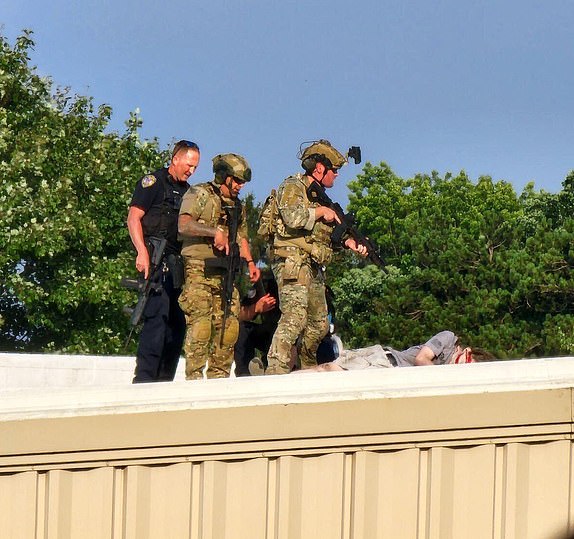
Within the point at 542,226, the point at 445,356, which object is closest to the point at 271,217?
the point at 445,356

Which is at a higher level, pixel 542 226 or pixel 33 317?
pixel 542 226

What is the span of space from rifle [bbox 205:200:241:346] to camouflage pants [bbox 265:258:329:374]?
1.15 ft

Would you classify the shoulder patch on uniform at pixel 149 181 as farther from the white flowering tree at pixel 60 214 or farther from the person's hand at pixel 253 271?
the white flowering tree at pixel 60 214

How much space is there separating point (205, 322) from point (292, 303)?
655 millimetres

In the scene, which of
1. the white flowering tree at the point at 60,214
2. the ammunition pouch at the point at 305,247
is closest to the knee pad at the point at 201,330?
the ammunition pouch at the point at 305,247

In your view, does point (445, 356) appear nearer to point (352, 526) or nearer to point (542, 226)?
point (352, 526)

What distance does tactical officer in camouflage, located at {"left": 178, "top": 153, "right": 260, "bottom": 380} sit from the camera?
1039 cm

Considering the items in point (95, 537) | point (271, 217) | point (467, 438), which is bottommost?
point (95, 537)

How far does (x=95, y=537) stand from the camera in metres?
6.76

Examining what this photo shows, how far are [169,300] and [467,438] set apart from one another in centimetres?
477

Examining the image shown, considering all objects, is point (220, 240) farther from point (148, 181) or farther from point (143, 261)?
point (148, 181)

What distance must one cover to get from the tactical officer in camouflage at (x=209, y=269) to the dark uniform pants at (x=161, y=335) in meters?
0.40

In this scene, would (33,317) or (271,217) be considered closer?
(271,217)

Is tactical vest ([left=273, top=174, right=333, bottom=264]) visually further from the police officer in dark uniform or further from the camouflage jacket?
the police officer in dark uniform
